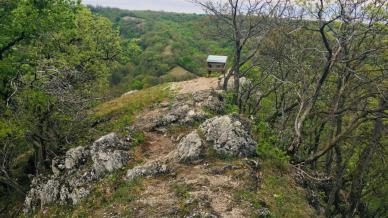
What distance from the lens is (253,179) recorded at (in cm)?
1609

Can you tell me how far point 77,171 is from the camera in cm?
1811

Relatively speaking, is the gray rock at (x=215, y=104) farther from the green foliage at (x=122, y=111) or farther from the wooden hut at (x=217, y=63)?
the wooden hut at (x=217, y=63)

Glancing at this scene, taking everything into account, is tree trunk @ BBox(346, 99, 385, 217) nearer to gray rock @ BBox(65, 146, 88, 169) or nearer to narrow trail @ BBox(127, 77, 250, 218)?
narrow trail @ BBox(127, 77, 250, 218)

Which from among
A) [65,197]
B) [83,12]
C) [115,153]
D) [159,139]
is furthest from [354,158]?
[83,12]

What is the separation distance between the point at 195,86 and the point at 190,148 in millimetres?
10194

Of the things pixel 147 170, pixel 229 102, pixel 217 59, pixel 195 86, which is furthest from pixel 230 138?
pixel 217 59

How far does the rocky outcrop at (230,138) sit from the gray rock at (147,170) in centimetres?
254

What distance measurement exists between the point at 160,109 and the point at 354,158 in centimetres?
1315

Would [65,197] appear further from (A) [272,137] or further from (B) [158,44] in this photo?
(B) [158,44]

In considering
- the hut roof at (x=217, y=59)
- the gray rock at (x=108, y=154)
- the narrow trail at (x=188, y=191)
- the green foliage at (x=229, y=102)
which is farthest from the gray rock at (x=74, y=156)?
the hut roof at (x=217, y=59)

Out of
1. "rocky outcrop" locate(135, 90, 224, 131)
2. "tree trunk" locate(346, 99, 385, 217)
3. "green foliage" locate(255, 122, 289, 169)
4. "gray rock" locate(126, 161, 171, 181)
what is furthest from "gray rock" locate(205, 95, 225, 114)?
"tree trunk" locate(346, 99, 385, 217)

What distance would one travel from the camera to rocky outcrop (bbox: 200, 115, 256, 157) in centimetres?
1736

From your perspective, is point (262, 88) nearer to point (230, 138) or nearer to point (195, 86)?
point (195, 86)

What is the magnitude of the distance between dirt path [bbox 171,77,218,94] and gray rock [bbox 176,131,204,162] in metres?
7.63
